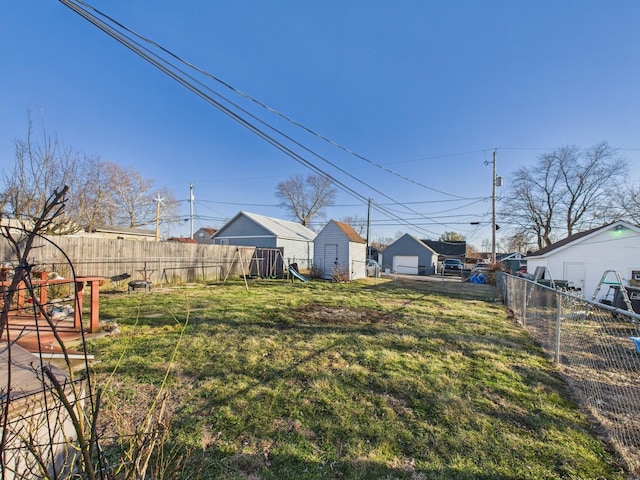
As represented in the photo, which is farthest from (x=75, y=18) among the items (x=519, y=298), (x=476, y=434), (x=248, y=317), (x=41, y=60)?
(x=519, y=298)

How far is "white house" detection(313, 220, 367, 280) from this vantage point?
17125 mm

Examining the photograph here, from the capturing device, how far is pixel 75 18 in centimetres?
429

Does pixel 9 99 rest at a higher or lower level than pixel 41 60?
lower

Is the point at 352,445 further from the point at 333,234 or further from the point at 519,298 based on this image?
the point at 333,234

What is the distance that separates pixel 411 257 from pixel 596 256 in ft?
56.8

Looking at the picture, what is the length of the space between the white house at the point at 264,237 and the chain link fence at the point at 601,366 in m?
15.1

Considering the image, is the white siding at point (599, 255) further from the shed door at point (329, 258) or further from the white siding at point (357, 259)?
the shed door at point (329, 258)

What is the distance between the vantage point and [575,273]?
562 inches

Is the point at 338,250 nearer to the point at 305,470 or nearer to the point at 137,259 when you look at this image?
the point at 137,259

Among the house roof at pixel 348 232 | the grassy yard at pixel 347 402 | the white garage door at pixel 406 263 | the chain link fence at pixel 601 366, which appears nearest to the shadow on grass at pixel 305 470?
the grassy yard at pixel 347 402

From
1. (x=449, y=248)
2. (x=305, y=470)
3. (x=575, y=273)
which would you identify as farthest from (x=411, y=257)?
(x=305, y=470)

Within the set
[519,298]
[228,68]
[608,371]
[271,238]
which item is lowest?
[608,371]

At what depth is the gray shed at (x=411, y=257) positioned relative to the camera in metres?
30.1

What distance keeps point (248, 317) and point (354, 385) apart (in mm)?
3924
